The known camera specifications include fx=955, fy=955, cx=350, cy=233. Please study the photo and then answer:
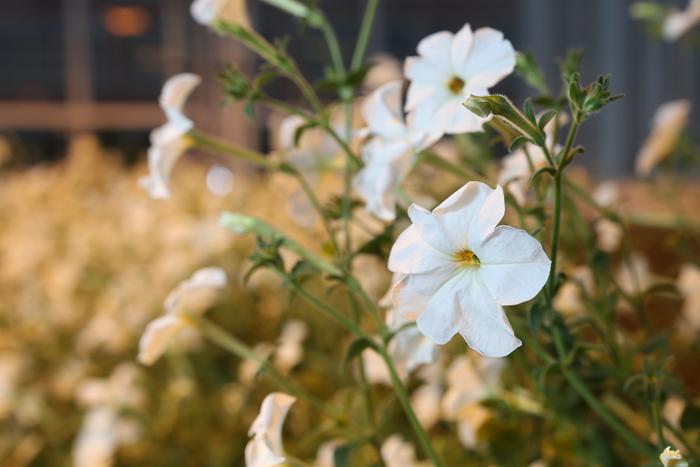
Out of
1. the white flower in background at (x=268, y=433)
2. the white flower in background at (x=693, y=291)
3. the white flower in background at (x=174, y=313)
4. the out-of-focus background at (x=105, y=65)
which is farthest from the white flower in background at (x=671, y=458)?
the out-of-focus background at (x=105, y=65)

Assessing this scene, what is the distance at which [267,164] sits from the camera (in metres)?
0.52

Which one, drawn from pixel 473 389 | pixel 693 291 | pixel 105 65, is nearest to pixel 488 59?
pixel 473 389

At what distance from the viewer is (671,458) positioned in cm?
30

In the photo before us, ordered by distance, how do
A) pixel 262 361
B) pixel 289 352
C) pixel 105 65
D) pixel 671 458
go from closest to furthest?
pixel 671 458
pixel 262 361
pixel 289 352
pixel 105 65

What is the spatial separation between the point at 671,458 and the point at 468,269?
0.09 meters

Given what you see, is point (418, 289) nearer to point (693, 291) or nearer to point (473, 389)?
point (473, 389)

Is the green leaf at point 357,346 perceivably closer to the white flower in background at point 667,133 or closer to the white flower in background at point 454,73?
the white flower in background at point 454,73

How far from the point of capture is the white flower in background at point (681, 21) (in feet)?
2.20

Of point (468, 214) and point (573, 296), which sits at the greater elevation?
point (468, 214)

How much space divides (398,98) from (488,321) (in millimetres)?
179

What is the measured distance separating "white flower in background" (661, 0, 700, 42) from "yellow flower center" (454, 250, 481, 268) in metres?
0.42

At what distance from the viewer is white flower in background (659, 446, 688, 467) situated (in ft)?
0.97

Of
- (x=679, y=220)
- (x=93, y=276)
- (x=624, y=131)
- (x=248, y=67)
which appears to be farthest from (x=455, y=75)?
(x=248, y=67)

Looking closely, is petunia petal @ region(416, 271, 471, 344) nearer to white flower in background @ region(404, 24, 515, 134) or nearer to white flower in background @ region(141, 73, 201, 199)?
white flower in background @ region(404, 24, 515, 134)
